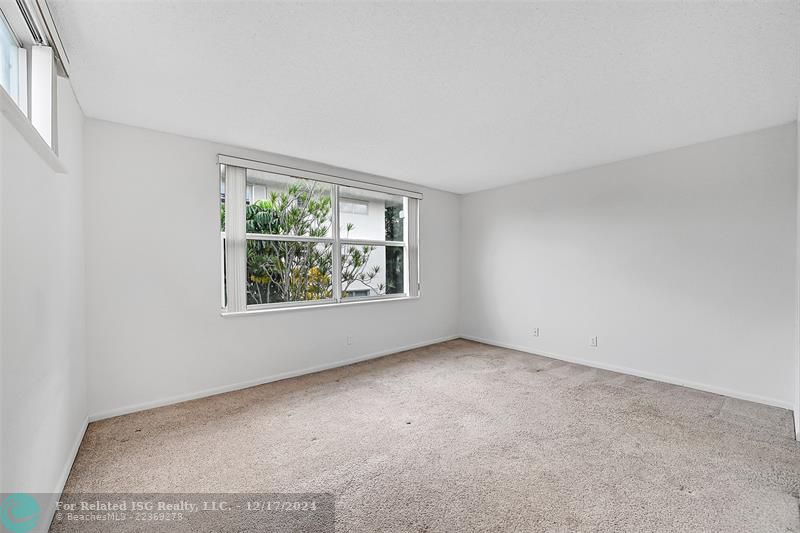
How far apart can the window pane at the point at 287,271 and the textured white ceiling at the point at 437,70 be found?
3.75ft

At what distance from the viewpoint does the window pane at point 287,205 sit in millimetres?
3756

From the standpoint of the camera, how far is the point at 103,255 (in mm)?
2848

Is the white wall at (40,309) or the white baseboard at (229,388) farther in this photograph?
the white baseboard at (229,388)

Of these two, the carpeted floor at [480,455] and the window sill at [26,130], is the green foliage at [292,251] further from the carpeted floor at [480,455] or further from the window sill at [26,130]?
the window sill at [26,130]

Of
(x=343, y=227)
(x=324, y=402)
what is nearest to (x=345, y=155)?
(x=343, y=227)

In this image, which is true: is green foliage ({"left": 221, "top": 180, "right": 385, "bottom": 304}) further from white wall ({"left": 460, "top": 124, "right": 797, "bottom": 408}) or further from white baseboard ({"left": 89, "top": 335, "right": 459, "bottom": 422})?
white wall ({"left": 460, "top": 124, "right": 797, "bottom": 408})

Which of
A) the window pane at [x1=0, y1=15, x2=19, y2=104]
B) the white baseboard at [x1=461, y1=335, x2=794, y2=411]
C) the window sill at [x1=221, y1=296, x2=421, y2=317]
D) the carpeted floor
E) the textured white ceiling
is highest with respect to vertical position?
the textured white ceiling

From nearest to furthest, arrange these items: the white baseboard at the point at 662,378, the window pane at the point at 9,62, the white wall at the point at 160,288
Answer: the window pane at the point at 9,62
the white wall at the point at 160,288
the white baseboard at the point at 662,378

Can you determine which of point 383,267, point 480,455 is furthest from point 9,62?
point 383,267

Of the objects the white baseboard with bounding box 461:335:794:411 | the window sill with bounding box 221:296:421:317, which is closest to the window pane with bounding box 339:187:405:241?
the window sill with bounding box 221:296:421:317

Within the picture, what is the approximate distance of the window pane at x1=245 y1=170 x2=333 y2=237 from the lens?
3756mm

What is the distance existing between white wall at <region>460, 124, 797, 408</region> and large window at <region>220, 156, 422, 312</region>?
5.30 ft

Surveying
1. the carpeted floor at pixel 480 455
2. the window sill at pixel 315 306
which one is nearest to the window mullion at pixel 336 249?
the window sill at pixel 315 306

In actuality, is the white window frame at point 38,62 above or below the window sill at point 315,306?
above
